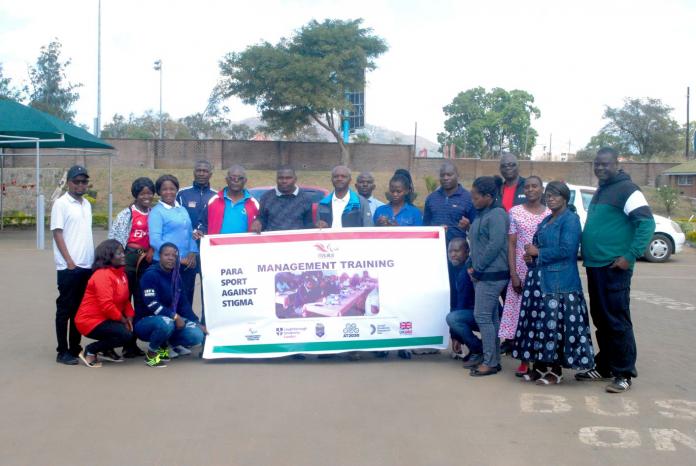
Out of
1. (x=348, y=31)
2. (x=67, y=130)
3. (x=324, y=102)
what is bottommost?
(x=67, y=130)

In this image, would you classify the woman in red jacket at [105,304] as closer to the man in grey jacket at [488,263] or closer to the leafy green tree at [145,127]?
the man in grey jacket at [488,263]

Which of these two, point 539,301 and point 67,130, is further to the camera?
point 67,130

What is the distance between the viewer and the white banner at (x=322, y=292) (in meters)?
7.11

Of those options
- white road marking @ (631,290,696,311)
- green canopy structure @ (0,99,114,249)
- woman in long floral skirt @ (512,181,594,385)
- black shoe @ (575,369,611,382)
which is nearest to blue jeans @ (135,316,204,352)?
woman in long floral skirt @ (512,181,594,385)

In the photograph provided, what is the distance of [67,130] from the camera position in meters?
19.8

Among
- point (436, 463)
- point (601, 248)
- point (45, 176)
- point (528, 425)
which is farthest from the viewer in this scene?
point (45, 176)

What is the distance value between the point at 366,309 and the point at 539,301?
65.6 inches

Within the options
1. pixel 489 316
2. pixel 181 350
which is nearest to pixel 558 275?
pixel 489 316

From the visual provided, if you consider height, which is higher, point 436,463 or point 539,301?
point 539,301

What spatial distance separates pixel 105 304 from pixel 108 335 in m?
0.30

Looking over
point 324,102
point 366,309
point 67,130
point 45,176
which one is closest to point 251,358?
point 366,309

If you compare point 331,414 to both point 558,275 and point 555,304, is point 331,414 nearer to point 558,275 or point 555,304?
point 555,304

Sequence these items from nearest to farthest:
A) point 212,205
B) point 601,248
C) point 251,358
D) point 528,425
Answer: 1. point 528,425
2. point 601,248
3. point 251,358
4. point 212,205

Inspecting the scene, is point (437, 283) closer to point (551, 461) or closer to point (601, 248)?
point (601, 248)
